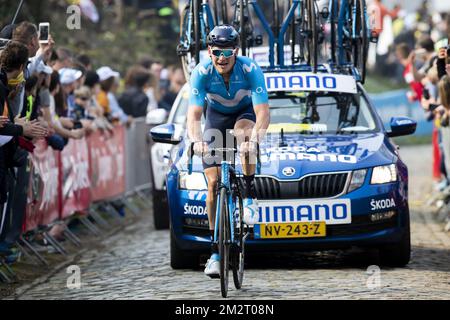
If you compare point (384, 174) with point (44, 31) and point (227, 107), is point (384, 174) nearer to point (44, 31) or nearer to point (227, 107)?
point (227, 107)

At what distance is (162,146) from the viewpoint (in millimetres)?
15383

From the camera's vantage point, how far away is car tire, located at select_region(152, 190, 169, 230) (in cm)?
1544

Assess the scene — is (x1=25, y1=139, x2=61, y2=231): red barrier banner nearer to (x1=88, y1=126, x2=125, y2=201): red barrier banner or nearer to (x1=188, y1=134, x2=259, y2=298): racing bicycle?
→ (x1=88, y1=126, x2=125, y2=201): red barrier banner

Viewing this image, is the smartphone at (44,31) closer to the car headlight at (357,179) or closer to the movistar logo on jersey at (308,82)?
the movistar logo on jersey at (308,82)

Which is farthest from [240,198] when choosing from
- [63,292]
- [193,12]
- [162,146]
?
[162,146]

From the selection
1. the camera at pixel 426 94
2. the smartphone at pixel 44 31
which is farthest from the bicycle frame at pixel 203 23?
the camera at pixel 426 94

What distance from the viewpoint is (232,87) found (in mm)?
10359

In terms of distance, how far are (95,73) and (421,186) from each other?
6.83 m

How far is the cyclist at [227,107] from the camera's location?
9977 mm

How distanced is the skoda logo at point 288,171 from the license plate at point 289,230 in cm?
43

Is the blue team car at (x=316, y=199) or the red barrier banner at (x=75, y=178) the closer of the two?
the blue team car at (x=316, y=199)

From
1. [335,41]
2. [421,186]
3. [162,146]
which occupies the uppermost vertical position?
[335,41]
